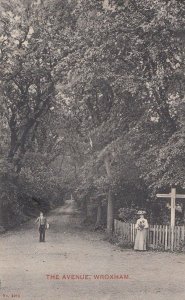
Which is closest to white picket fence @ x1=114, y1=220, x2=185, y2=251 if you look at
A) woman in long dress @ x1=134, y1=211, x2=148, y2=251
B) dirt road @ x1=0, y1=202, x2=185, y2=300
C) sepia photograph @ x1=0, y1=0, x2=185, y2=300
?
sepia photograph @ x1=0, y1=0, x2=185, y2=300

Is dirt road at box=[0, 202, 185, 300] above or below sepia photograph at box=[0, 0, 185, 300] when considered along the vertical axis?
below

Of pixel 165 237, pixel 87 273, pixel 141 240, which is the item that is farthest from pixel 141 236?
pixel 87 273

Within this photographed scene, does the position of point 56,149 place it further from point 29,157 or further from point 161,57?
point 161,57

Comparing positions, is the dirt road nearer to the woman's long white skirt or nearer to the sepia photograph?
the sepia photograph

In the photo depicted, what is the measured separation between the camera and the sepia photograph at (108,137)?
13594 mm

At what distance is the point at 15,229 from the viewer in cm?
3164

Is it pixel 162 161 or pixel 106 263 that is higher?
pixel 162 161

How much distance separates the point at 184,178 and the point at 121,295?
32.4ft

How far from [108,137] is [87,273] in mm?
13193

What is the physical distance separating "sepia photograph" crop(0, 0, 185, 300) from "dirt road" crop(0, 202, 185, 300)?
3cm

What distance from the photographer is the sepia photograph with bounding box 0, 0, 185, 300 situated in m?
13.6

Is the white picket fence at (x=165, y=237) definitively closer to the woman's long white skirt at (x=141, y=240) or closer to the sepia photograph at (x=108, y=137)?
the sepia photograph at (x=108, y=137)

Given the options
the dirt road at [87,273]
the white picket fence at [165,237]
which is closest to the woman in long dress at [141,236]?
the white picket fence at [165,237]

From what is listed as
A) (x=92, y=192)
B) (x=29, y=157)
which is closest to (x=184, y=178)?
(x=92, y=192)
